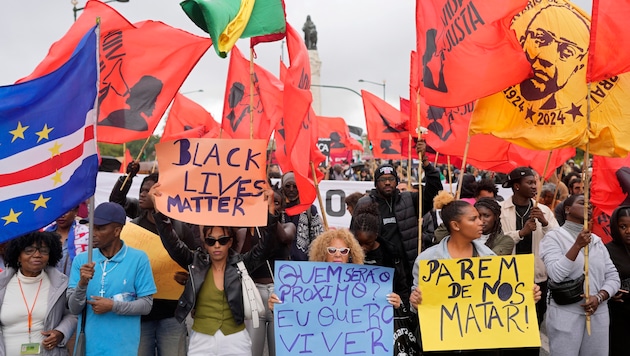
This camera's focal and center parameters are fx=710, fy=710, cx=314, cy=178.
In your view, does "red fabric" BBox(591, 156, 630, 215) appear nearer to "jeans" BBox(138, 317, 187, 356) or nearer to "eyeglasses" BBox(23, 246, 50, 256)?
"jeans" BBox(138, 317, 187, 356)

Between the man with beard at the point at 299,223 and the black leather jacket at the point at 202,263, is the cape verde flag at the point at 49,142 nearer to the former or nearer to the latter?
the black leather jacket at the point at 202,263

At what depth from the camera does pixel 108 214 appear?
15.9ft

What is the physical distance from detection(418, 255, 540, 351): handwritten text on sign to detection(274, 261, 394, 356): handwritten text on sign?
11.6 inches

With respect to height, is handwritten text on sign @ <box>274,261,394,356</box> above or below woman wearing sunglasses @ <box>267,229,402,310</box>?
below

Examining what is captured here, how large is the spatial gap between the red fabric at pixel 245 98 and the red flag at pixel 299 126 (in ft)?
9.31

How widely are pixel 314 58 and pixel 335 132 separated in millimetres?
32873

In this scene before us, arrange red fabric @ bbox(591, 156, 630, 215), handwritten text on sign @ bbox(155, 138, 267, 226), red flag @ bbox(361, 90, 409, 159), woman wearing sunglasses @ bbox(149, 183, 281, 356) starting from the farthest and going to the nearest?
1. red flag @ bbox(361, 90, 409, 159)
2. red fabric @ bbox(591, 156, 630, 215)
3. handwritten text on sign @ bbox(155, 138, 267, 226)
4. woman wearing sunglasses @ bbox(149, 183, 281, 356)

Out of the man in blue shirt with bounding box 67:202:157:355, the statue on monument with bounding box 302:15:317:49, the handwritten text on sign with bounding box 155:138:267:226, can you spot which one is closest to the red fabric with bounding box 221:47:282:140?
the handwritten text on sign with bounding box 155:138:267:226

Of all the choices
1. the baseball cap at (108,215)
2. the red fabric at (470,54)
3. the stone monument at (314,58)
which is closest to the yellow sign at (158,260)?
the baseball cap at (108,215)

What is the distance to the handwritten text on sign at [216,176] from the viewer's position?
5.26 metres

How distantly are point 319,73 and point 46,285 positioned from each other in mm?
48984

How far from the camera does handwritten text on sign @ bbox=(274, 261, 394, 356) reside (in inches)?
185

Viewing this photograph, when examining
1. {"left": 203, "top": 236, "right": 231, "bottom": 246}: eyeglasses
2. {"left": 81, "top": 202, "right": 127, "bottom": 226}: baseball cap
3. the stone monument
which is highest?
the stone monument

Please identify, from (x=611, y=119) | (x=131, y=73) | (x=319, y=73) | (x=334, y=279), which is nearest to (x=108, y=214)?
(x=334, y=279)
